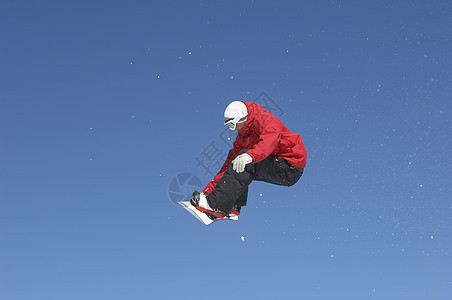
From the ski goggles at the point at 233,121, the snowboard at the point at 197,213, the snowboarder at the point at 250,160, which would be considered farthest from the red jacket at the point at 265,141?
the snowboard at the point at 197,213

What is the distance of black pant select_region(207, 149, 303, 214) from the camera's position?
7.37 metres

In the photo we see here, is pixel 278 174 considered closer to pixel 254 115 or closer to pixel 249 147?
pixel 249 147

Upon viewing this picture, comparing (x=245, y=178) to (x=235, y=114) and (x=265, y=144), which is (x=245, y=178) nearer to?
(x=265, y=144)

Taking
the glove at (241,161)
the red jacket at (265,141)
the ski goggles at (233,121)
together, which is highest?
the ski goggles at (233,121)

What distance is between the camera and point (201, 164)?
8.05m

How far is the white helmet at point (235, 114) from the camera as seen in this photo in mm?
7199

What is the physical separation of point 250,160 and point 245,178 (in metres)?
0.45

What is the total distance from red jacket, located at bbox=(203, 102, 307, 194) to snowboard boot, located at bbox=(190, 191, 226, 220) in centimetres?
15

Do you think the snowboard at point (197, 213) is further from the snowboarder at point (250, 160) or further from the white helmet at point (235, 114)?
the white helmet at point (235, 114)

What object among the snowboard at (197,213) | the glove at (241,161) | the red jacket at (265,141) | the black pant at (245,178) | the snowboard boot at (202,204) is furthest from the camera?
the snowboard at (197,213)

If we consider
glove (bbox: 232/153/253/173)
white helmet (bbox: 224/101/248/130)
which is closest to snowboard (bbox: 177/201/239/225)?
glove (bbox: 232/153/253/173)

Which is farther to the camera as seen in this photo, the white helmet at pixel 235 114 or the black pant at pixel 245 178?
the black pant at pixel 245 178

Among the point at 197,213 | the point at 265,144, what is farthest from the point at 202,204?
the point at 265,144

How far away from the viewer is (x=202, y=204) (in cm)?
755
